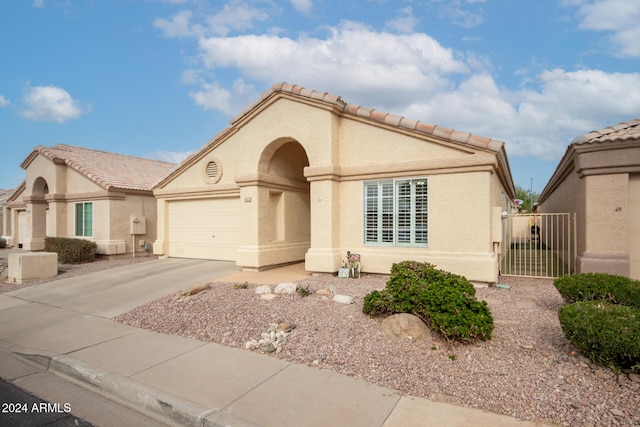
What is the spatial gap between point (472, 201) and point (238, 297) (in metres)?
5.91

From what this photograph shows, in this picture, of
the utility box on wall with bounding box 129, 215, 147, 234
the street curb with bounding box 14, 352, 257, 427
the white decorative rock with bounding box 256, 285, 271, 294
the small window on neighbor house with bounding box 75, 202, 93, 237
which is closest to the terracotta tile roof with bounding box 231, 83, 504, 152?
the white decorative rock with bounding box 256, 285, 271, 294

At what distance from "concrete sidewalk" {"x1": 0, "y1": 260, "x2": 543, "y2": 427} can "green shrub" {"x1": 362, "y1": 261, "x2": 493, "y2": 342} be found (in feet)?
4.90

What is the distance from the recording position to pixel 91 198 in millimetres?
17438

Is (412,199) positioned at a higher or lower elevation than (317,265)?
higher

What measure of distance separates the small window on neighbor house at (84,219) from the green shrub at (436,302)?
1605 cm

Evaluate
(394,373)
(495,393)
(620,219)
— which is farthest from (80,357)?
(620,219)

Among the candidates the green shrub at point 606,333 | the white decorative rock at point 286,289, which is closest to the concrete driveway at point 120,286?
the white decorative rock at point 286,289

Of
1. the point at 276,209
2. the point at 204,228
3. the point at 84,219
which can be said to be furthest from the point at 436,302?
the point at 84,219

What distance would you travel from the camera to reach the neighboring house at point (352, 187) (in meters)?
9.27

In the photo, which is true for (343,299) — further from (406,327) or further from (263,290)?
(406,327)

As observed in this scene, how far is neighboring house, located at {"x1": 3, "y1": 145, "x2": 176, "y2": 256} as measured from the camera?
16.9 metres

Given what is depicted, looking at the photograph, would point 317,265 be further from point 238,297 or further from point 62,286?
point 62,286

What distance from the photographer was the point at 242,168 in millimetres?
12102

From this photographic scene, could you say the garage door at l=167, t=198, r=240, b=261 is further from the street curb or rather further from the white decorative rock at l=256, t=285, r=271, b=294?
the street curb
